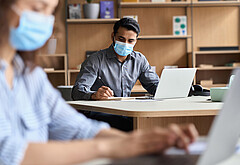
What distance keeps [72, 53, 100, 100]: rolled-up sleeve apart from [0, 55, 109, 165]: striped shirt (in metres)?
1.62

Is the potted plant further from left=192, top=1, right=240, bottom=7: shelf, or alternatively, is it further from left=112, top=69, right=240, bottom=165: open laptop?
left=112, top=69, right=240, bottom=165: open laptop

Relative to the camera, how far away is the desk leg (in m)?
2.09

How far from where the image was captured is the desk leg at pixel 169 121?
2086 mm

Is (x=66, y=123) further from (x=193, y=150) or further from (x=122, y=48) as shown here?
(x=122, y=48)

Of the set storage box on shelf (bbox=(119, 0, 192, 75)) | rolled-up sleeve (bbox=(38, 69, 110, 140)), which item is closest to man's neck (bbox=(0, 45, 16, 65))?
rolled-up sleeve (bbox=(38, 69, 110, 140))

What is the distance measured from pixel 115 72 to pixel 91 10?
194 centimetres

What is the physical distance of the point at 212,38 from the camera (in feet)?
17.5

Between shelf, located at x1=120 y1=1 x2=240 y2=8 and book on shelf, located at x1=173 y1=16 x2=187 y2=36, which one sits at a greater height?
shelf, located at x1=120 y1=1 x2=240 y2=8

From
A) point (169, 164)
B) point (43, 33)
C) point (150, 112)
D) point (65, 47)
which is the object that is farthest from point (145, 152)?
point (65, 47)

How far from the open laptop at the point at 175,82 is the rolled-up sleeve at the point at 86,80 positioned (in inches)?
20.3

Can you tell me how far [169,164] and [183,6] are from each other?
467 centimetres

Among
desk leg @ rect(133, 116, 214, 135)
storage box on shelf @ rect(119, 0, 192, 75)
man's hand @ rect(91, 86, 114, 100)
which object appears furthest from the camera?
storage box on shelf @ rect(119, 0, 192, 75)

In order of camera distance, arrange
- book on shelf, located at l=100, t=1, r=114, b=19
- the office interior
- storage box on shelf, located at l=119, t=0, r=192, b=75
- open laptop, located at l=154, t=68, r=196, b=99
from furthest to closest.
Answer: storage box on shelf, located at l=119, t=0, r=192, b=75
the office interior
book on shelf, located at l=100, t=1, r=114, b=19
open laptop, located at l=154, t=68, r=196, b=99

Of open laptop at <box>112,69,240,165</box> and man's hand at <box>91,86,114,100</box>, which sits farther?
man's hand at <box>91,86,114,100</box>
